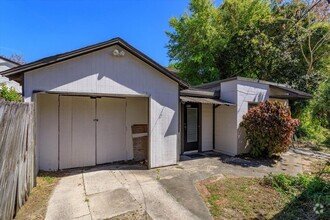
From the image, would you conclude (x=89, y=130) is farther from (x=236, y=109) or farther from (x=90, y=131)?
(x=236, y=109)

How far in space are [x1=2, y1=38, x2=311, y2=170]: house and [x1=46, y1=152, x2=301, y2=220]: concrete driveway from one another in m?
0.85

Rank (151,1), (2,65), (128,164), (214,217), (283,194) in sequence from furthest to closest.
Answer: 1. (2,65)
2. (151,1)
3. (128,164)
4. (283,194)
5. (214,217)

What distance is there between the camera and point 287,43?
56.3 feet

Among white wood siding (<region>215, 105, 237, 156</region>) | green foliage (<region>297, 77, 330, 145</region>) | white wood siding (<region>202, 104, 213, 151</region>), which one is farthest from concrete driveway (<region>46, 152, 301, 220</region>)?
green foliage (<region>297, 77, 330, 145</region>)

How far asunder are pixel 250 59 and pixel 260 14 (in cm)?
578

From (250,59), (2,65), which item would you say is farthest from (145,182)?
(250,59)

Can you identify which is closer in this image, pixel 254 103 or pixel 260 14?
pixel 254 103

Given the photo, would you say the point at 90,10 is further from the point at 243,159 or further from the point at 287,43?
the point at 287,43

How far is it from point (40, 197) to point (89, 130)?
300 cm

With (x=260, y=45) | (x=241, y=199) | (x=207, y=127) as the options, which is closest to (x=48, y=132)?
(x=241, y=199)

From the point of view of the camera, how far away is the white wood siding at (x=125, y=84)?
567 centimetres

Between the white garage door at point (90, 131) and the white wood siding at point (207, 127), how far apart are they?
4.31 m

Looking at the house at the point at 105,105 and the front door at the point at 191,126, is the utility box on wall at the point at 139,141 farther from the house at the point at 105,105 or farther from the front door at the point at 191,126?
the front door at the point at 191,126

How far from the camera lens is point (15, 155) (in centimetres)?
378
